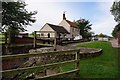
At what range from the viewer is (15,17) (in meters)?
32.0

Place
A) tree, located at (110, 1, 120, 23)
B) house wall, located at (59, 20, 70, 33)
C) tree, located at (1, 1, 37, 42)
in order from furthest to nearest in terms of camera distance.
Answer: house wall, located at (59, 20, 70, 33) < tree, located at (110, 1, 120, 23) < tree, located at (1, 1, 37, 42)

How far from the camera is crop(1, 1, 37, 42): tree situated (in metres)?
30.9

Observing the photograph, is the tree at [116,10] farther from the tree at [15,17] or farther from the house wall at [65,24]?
the tree at [15,17]

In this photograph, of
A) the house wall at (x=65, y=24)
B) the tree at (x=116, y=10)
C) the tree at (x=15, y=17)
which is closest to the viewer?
the tree at (x=15, y=17)

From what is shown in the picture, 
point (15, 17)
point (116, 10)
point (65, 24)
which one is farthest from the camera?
point (65, 24)

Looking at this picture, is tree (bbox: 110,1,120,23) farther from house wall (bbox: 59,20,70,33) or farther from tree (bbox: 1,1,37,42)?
tree (bbox: 1,1,37,42)

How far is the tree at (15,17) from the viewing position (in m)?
30.9

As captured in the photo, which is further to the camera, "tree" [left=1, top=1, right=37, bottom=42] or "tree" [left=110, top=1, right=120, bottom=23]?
"tree" [left=110, top=1, right=120, bottom=23]

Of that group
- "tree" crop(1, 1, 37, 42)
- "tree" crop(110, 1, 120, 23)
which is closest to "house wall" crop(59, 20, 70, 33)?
"tree" crop(110, 1, 120, 23)

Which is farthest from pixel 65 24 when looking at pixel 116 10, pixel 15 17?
pixel 15 17

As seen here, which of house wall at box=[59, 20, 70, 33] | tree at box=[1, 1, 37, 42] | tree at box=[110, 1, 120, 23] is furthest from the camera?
house wall at box=[59, 20, 70, 33]

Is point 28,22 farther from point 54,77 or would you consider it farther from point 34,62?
point 54,77

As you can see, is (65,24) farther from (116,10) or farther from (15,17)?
(15,17)

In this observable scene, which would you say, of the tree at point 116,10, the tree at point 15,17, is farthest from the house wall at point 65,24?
the tree at point 15,17
